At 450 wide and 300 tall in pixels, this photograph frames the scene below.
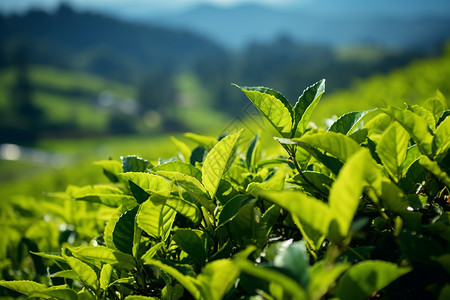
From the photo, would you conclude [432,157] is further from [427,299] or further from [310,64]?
[310,64]

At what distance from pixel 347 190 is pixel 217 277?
32 cm

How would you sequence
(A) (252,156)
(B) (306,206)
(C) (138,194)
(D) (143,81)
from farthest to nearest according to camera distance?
(D) (143,81)
(A) (252,156)
(C) (138,194)
(B) (306,206)

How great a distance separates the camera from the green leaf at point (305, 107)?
102 centimetres

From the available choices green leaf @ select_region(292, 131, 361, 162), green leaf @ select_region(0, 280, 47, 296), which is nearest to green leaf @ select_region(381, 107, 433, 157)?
green leaf @ select_region(292, 131, 361, 162)

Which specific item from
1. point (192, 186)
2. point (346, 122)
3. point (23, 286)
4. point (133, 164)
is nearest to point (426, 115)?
point (346, 122)

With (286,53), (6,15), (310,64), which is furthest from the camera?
(6,15)

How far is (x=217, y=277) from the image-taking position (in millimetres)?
712

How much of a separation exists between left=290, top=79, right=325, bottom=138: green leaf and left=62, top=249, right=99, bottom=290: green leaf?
0.71m

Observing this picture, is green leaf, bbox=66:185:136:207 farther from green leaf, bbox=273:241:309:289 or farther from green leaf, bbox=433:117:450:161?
green leaf, bbox=433:117:450:161

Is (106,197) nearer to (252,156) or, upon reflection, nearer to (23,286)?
(23,286)

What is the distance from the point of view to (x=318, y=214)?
0.71 metres

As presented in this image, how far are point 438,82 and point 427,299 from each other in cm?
505

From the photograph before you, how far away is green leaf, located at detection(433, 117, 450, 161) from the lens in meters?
0.91

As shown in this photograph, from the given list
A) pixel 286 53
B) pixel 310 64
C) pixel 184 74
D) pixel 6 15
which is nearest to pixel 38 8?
pixel 6 15
